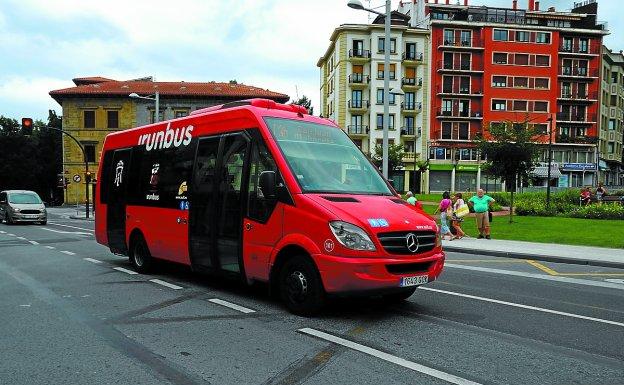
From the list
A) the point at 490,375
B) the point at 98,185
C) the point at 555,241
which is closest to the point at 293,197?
the point at 490,375

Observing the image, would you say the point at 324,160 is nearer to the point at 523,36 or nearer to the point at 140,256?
the point at 140,256

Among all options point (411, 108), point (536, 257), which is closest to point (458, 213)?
point (536, 257)

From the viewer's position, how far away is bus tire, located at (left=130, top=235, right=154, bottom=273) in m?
10.1

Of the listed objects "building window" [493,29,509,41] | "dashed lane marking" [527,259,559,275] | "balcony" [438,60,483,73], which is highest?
"building window" [493,29,509,41]

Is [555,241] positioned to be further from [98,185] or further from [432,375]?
[432,375]

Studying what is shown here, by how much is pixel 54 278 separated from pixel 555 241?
14.9 meters

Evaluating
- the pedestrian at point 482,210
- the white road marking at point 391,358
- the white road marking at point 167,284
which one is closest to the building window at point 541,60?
the pedestrian at point 482,210

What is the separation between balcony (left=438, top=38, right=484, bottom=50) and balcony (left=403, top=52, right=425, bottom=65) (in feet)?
8.83

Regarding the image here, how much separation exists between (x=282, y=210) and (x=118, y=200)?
5.75 m

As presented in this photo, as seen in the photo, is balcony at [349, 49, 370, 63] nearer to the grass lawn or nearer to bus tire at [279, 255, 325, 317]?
the grass lawn

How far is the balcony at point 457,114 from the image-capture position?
233 ft

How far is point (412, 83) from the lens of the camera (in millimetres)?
70562

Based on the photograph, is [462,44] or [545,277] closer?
[545,277]

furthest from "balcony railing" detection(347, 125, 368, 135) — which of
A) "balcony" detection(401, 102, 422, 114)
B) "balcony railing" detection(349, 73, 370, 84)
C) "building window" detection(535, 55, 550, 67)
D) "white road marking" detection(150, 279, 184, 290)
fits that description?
"white road marking" detection(150, 279, 184, 290)
